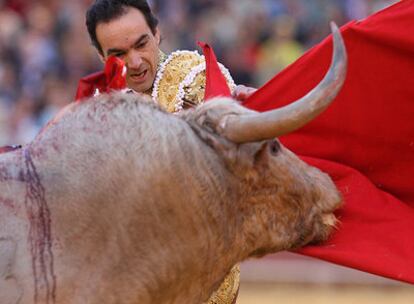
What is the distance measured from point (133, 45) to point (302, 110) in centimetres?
138

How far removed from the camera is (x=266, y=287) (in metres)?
9.09

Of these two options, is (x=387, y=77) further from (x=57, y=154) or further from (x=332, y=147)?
(x=57, y=154)

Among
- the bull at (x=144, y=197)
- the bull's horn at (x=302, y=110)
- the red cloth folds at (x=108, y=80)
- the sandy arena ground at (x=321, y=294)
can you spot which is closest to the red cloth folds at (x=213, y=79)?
the red cloth folds at (x=108, y=80)

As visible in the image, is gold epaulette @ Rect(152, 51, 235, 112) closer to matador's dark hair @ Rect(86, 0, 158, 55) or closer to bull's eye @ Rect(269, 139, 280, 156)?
matador's dark hair @ Rect(86, 0, 158, 55)

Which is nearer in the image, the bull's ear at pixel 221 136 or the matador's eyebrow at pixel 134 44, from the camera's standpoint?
the bull's ear at pixel 221 136

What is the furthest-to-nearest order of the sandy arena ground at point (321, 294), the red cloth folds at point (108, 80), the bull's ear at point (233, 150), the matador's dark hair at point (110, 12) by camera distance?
the sandy arena ground at point (321, 294) → the matador's dark hair at point (110, 12) → the red cloth folds at point (108, 80) → the bull's ear at point (233, 150)

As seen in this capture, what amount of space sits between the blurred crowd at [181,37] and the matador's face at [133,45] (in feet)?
17.0

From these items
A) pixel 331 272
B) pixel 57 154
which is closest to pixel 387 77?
pixel 57 154

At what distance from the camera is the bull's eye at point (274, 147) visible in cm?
384

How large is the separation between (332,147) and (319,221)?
0.38 metres

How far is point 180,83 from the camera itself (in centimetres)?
488

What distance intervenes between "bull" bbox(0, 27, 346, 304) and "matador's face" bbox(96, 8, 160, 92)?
99cm

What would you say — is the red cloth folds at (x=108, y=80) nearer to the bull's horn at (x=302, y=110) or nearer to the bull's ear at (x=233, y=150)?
the bull's ear at (x=233, y=150)

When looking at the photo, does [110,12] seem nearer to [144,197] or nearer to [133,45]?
[133,45]
